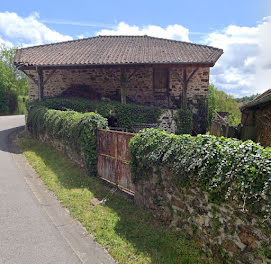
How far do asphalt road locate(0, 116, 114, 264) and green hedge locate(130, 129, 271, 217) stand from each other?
1.95 meters

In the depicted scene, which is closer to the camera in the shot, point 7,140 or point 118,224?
point 118,224

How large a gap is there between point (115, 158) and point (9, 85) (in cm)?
2694

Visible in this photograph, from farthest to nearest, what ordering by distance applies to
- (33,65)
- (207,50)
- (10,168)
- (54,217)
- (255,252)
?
1. (207,50)
2. (33,65)
3. (10,168)
4. (54,217)
5. (255,252)

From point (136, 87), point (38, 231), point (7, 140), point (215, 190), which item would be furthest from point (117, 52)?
point (215, 190)

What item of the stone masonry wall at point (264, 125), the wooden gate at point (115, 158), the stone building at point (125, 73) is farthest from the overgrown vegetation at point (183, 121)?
the wooden gate at point (115, 158)

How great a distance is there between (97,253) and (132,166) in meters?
2.08

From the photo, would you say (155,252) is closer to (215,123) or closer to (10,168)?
(10,168)

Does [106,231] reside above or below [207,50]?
below

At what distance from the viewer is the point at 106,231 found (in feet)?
15.8

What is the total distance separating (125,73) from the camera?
13023 millimetres

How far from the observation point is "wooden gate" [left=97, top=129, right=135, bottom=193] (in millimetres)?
6387

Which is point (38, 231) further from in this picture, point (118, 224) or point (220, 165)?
point (220, 165)

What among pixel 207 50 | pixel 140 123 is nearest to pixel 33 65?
pixel 140 123

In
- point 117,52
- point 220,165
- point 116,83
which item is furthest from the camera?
point 116,83
